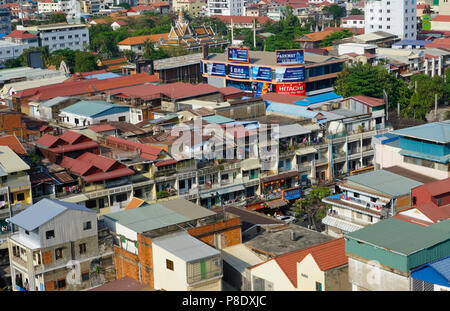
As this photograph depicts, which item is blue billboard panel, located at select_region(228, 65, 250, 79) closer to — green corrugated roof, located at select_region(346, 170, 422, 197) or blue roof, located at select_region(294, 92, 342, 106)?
blue roof, located at select_region(294, 92, 342, 106)

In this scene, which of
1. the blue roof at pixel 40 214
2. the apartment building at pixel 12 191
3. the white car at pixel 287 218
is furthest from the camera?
the white car at pixel 287 218

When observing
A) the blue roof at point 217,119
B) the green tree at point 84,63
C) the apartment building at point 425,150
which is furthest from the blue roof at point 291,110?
the green tree at point 84,63

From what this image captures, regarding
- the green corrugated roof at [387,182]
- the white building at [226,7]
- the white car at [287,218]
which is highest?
the white building at [226,7]

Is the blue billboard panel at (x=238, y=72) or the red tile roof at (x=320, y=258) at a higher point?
the blue billboard panel at (x=238, y=72)

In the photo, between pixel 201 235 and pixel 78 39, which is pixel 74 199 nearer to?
pixel 201 235

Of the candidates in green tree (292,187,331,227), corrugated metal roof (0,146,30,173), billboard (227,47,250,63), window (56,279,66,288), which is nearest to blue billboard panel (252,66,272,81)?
billboard (227,47,250,63)

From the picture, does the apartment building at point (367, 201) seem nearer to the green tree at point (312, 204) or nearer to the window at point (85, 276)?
the green tree at point (312, 204)

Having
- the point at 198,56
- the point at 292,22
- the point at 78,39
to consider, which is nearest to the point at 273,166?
the point at 198,56
